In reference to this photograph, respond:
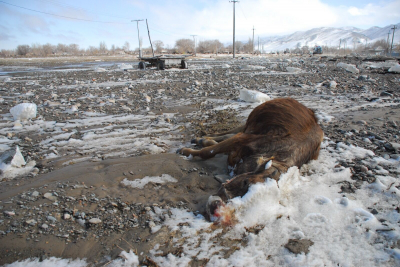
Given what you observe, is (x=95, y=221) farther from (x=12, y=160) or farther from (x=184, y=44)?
(x=184, y=44)

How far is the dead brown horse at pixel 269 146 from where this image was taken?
244 cm

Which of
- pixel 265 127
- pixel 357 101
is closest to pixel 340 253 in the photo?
pixel 265 127

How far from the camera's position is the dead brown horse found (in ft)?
8.00

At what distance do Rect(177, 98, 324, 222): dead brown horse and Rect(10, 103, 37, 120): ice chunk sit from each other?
3.69 metres

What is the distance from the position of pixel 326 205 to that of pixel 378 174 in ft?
3.50

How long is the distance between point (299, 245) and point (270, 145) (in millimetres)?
1337

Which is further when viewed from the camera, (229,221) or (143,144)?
(143,144)

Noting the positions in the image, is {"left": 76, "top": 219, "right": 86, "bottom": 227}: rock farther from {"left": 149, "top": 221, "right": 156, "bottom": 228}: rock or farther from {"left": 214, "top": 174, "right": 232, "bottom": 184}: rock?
{"left": 214, "top": 174, "right": 232, "bottom": 184}: rock

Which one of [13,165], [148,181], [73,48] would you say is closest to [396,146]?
[148,181]

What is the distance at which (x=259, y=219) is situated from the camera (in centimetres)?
209

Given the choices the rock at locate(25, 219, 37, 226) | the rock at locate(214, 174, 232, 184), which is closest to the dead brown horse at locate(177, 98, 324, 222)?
the rock at locate(214, 174, 232, 184)

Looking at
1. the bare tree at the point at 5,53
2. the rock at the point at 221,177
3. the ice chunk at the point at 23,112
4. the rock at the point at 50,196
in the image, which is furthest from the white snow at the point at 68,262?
the bare tree at the point at 5,53

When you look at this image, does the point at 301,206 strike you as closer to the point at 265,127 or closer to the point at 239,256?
the point at 239,256

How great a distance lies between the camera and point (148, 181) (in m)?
2.75
